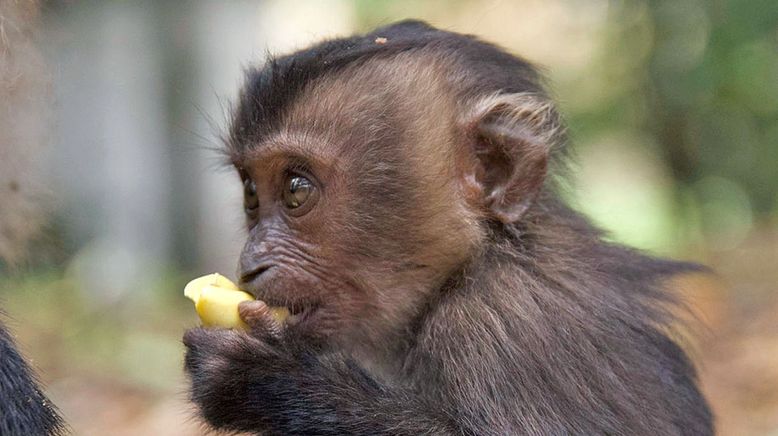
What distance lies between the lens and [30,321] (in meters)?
10.1

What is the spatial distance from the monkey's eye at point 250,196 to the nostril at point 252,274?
1.16 ft

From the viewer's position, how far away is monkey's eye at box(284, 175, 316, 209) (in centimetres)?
448

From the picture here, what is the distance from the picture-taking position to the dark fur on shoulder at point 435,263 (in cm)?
402

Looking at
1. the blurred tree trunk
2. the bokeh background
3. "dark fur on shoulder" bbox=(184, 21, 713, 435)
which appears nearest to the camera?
"dark fur on shoulder" bbox=(184, 21, 713, 435)

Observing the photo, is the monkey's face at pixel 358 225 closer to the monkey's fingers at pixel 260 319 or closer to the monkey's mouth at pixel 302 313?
the monkey's mouth at pixel 302 313

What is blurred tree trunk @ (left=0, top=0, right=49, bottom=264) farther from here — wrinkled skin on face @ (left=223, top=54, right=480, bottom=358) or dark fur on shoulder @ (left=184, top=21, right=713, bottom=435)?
wrinkled skin on face @ (left=223, top=54, right=480, bottom=358)

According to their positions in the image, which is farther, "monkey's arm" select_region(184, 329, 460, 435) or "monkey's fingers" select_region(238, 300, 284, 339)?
"monkey's fingers" select_region(238, 300, 284, 339)

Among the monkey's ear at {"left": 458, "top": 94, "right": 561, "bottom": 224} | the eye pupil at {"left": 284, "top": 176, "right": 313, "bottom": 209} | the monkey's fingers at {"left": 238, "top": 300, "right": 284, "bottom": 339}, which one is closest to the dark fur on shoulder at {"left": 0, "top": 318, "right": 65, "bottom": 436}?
the monkey's fingers at {"left": 238, "top": 300, "right": 284, "bottom": 339}

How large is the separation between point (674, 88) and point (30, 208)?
8.10 metres

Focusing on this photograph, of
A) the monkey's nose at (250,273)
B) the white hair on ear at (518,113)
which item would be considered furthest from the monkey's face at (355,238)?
the white hair on ear at (518,113)

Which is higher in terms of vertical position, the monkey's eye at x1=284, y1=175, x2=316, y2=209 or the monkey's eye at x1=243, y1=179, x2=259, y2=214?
the monkey's eye at x1=243, y1=179, x2=259, y2=214

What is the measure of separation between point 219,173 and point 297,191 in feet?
11.1

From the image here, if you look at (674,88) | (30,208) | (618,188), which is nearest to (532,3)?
(618,188)

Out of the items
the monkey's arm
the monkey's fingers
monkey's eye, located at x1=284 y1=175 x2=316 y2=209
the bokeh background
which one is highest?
the bokeh background
